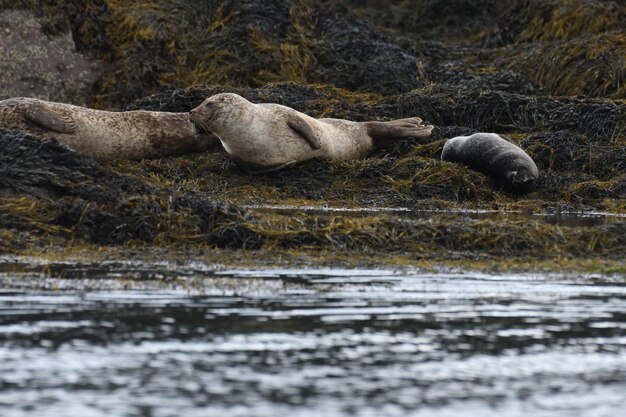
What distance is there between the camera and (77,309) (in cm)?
544

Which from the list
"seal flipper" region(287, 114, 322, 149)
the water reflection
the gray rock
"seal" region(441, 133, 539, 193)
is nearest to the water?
the water reflection

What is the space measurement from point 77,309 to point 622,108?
24.9 feet

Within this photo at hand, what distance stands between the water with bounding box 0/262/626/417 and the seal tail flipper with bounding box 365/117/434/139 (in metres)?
4.96

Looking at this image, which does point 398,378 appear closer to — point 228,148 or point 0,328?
point 0,328

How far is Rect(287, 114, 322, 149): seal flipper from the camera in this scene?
10664 mm

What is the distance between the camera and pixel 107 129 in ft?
36.2

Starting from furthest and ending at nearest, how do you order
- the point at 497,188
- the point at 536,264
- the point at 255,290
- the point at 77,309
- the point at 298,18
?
1. the point at 298,18
2. the point at 497,188
3. the point at 536,264
4. the point at 255,290
5. the point at 77,309

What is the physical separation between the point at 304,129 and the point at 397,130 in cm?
110


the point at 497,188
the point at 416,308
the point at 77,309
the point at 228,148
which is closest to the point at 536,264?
the point at 416,308

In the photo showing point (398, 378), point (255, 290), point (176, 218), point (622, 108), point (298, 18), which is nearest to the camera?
point (398, 378)

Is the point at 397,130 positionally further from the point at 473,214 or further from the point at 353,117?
the point at 473,214

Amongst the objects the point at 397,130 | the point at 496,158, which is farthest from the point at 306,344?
the point at 397,130

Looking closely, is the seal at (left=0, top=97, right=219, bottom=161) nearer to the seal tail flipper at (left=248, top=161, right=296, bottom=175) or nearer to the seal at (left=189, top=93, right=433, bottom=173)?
the seal at (left=189, top=93, right=433, bottom=173)

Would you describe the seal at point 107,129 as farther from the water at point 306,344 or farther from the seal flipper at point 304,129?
the water at point 306,344
